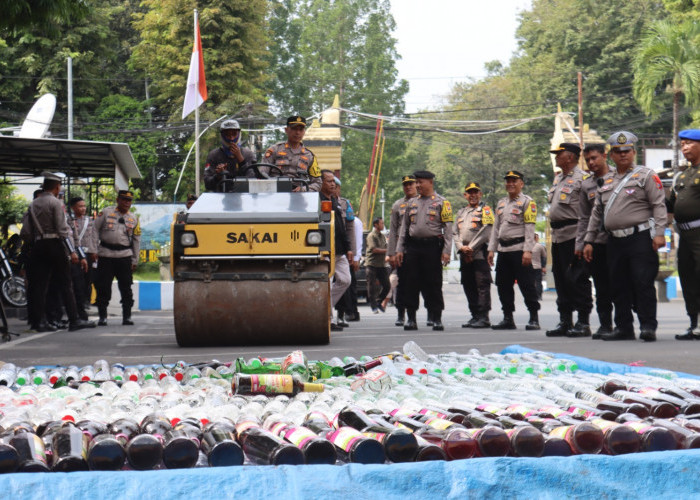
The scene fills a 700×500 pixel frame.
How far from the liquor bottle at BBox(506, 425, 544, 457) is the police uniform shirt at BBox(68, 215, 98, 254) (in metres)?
13.4

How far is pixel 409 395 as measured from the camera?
538 cm

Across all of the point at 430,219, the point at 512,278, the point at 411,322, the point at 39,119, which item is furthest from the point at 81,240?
the point at 39,119

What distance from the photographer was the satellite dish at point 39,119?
27.4 metres

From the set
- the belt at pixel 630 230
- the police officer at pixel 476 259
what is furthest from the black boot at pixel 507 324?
the belt at pixel 630 230

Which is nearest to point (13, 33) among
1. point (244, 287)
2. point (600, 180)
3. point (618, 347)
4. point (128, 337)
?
point (128, 337)

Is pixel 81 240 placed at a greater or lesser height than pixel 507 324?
greater

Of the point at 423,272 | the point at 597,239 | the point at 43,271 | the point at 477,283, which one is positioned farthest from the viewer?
the point at 477,283

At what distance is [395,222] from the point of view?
46.0ft

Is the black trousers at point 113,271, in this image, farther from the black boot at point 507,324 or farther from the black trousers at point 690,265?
the black trousers at point 690,265

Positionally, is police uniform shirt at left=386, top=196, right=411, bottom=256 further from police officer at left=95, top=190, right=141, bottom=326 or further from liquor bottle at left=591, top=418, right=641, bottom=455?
liquor bottle at left=591, top=418, right=641, bottom=455

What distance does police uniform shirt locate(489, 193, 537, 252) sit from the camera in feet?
43.0

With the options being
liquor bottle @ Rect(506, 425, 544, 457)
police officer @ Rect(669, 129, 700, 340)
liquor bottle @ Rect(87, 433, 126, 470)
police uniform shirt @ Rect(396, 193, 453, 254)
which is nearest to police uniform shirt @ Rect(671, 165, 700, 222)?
police officer @ Rect(669, 129, 700, 340)

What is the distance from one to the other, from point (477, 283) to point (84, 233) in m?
6.70

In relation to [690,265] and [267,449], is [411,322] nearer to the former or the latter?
[690,265]
